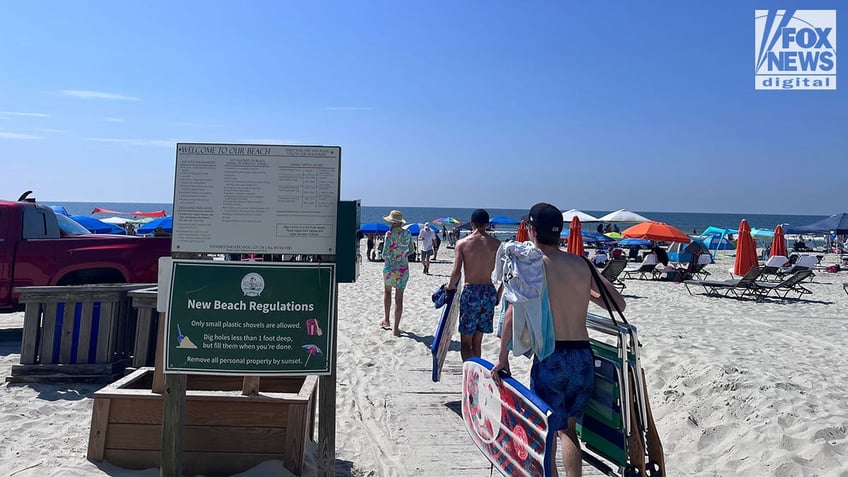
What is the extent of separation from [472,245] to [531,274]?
7.77ft

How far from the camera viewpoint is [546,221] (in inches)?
127

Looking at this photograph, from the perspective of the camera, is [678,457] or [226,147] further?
[678,457]

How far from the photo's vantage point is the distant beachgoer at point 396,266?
325 inches

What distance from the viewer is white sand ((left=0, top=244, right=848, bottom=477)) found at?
3.89 metres

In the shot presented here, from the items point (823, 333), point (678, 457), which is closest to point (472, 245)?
point (678, 457)

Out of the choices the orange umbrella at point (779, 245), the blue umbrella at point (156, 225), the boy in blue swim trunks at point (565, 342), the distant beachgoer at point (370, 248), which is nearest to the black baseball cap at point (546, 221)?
the boy in blue swim trunks at point (565, 342)

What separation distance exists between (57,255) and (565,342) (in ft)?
21.0

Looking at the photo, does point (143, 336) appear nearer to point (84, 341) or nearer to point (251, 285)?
point (84, 341)

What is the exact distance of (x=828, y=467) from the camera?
12.2 ft

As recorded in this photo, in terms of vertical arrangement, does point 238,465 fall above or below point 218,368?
below

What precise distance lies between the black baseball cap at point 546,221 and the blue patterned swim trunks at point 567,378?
582 millimetres

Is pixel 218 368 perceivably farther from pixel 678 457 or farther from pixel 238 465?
Answer: pixel 678 457

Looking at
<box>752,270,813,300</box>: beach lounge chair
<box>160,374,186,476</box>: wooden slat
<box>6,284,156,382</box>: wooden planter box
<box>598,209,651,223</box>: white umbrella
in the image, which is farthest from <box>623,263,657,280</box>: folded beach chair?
<box>160,374,186,476</box>: wooden slat

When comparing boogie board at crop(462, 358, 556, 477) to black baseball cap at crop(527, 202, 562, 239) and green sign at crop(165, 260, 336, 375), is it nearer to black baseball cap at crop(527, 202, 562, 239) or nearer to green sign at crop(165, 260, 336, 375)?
black baseball cap at crop(527, 202, 562, 239)
